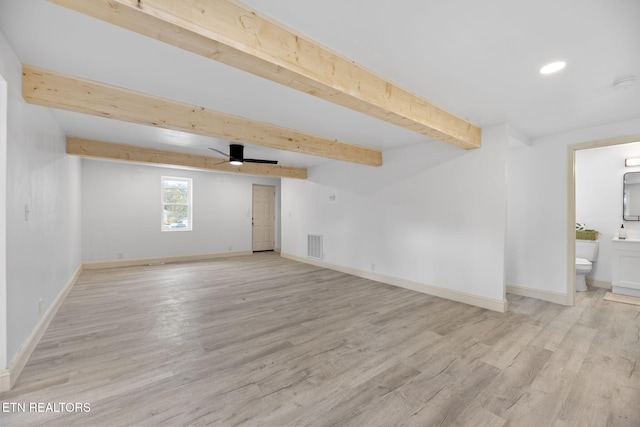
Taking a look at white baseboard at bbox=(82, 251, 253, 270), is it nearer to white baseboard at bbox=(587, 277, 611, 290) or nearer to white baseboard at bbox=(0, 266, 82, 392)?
white baseboard at bbox=(0, 266, 82, 392)

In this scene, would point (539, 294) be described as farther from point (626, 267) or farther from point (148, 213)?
point (148, 213)

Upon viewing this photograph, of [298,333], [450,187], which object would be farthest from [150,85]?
[450,187]

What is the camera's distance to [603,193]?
4.74 m

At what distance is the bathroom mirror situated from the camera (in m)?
4.44

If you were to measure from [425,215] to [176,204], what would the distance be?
6.24 m

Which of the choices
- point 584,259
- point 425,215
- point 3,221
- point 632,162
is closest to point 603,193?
point 632,162

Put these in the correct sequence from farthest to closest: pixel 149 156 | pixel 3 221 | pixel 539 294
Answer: pixel 149 156
pixel 539 294
pixel 3 221

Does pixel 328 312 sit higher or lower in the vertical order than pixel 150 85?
lower

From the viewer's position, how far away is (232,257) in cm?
796

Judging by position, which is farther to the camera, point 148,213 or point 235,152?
point 148,213

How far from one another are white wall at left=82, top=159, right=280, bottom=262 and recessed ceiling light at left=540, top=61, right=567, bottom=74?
24.2 feet

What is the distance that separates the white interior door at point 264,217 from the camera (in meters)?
8.82

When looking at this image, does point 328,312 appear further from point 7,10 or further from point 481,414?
point 7,10

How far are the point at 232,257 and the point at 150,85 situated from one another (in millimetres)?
6009
